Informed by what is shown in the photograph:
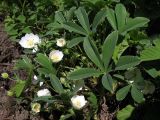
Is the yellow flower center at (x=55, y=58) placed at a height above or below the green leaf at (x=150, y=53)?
below

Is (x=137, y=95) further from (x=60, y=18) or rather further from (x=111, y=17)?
(x=60, y=18)

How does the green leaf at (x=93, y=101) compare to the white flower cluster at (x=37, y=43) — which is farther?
the white flower cluster at (x=37, y=43)

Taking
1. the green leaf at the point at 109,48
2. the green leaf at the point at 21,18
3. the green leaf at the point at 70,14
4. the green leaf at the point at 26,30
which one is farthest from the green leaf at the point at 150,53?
the green leaf at the point at 21,18

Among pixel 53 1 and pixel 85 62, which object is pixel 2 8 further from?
pixel 85 62

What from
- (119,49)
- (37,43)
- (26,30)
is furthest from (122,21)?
(26,30)

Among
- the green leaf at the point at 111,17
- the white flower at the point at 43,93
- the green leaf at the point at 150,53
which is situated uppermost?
the green leaf at the point at 111,17

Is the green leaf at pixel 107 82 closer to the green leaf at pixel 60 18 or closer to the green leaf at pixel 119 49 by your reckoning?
the green leaf at pixel 119 49

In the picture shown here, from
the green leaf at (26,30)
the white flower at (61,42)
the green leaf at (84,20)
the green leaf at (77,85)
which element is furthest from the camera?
the green leaf at (26,30)

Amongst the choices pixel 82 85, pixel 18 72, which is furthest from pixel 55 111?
pixel 18 72
